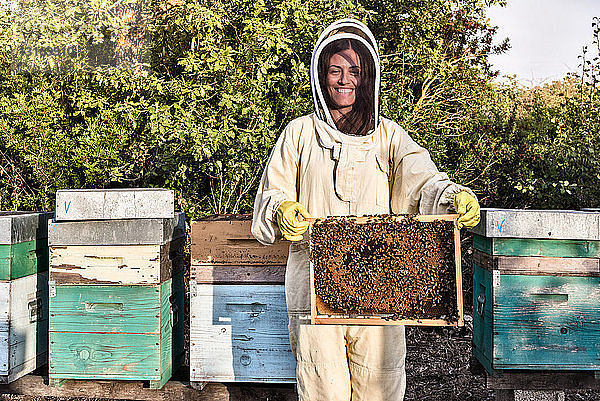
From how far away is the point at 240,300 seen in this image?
3.08 metres

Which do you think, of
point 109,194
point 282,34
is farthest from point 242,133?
point 109,194

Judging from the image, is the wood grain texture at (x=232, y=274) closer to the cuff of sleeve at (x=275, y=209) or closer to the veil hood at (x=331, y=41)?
the cuff of sleeve at (x=275, y=209)

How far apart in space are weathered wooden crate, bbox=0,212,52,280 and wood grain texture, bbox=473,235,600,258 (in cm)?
253

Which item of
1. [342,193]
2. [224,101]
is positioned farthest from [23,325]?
[224,101]

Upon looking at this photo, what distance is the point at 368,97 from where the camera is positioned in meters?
2.54

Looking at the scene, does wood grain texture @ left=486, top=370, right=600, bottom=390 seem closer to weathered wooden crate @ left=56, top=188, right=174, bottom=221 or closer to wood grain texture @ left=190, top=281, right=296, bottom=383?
wood grain texture @ left=190, top=281, right=296, bottom=383

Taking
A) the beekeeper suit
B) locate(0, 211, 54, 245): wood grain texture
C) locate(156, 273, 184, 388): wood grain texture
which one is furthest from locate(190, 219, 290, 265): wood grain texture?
locate(0, 211, 54, 245): wood grain texture

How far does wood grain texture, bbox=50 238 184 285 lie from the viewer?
3.01 metres

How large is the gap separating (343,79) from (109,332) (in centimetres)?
179

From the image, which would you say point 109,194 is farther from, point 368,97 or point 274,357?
point 368,97

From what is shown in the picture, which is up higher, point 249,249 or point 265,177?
point 265,177

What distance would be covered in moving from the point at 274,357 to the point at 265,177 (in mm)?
1044

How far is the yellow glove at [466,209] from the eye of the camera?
220cm

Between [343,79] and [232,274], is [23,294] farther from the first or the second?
[343,79]
